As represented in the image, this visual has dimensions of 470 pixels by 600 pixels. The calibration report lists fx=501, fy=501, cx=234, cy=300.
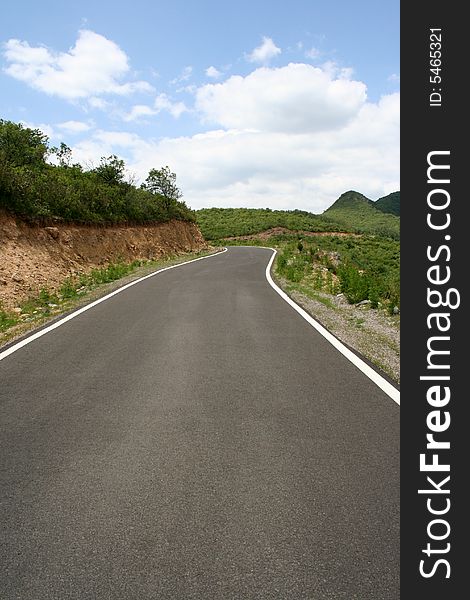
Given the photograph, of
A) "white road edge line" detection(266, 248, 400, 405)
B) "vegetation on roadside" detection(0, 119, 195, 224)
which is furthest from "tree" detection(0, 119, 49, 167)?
"white road edge line" detection(266, 248, 400, 405)

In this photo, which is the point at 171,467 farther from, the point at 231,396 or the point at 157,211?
the point at 157,211

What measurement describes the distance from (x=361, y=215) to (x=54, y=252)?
450 ft

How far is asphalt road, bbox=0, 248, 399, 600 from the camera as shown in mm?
2676

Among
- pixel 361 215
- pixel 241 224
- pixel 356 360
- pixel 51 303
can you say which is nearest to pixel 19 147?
pixel 51 303

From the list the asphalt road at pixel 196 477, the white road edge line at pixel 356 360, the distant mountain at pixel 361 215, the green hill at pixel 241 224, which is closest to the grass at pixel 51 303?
the asphalt road at pixel 196 477

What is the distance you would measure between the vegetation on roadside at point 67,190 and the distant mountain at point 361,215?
68.3m

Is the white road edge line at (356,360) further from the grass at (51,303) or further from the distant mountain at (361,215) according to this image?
the distant mountain at (361,215)

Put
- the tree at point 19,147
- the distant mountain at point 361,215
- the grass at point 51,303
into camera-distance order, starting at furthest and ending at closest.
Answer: the distant mountain at point 361,215
the tree at point 19,147
the grass at point 51,303

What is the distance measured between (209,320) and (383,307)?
4089mm

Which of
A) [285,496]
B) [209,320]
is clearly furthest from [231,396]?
[209,320]

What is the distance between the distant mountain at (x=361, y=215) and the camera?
11288 cm

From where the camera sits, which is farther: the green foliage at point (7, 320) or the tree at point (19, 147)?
the tree at point (19, 147)

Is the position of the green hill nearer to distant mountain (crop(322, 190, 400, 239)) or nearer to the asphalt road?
distant mountain (crop(322, 190, 400, 239))

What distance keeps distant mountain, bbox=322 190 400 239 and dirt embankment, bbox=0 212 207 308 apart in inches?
2968
